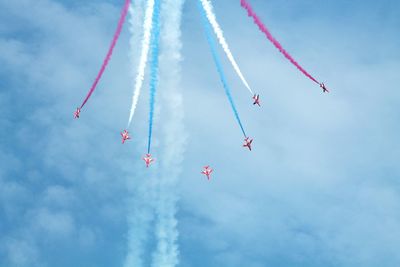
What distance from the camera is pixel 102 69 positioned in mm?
47406

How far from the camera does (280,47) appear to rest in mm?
46562

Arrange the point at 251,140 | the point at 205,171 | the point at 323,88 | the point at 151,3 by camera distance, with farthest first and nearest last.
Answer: the point at 205,171 < the point at 251,140 < the point at 323,88 < the point at 151,3

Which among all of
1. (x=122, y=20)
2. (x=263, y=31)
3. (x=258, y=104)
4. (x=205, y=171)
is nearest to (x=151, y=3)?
(x=122, y=20)

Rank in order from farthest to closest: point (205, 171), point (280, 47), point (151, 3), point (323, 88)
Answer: point (205, 171) → point (323, 88) → point (280, 47) → point (151, 3)

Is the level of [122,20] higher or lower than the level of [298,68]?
higher

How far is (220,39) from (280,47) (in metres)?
5.60

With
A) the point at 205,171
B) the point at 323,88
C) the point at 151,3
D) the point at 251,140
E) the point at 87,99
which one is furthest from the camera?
the point at 205,171

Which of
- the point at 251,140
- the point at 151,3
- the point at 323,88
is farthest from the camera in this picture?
the point at 251,140

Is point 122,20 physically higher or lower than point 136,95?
higher

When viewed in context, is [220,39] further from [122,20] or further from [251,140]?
[251,140]

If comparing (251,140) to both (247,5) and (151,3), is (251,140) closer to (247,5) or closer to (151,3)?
(247,5)

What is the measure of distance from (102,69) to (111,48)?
2160 millimetres

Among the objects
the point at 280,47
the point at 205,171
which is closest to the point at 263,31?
the point at 280,47

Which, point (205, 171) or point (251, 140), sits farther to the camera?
point (205, 171)
